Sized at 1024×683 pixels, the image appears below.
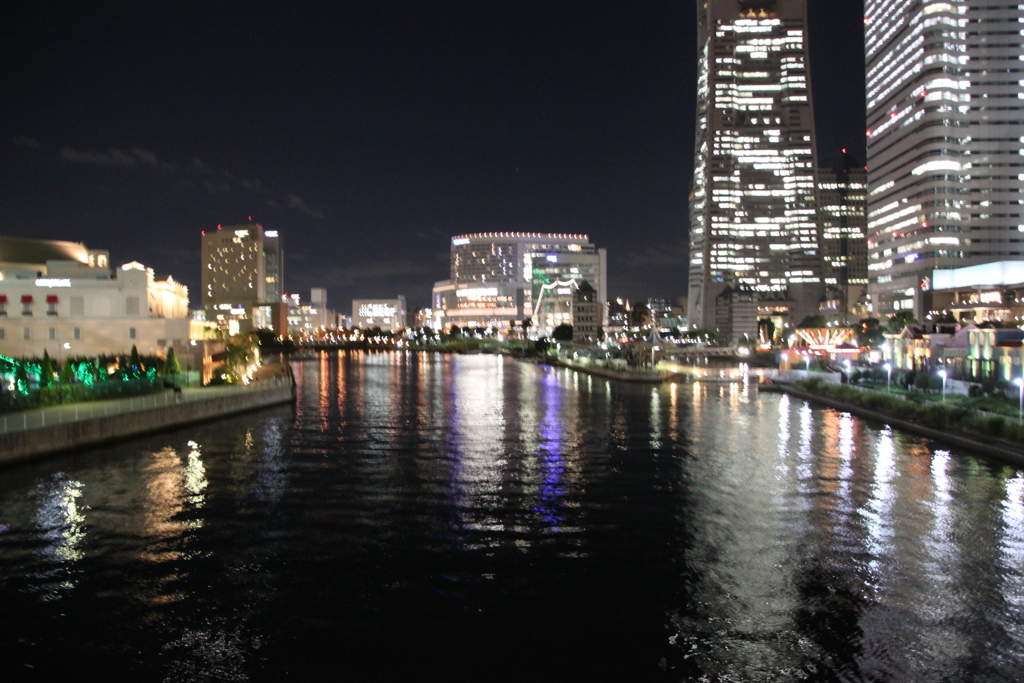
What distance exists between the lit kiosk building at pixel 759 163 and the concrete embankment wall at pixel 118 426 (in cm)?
15771

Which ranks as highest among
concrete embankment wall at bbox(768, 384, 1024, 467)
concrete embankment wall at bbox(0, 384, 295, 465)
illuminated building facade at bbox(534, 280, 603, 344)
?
illuminated building facade at bbox(534, 280, 603, 344)

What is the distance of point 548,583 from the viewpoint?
12.3 meters

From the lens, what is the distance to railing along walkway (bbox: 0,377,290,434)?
76.1 feet

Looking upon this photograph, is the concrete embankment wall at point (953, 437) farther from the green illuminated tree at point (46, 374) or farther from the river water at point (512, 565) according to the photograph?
the green illuminated tree at point (46, 374)

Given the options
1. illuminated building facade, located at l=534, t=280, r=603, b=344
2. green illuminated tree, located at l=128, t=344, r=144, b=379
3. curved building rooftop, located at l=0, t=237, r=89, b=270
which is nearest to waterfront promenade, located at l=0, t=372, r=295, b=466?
green illuminated tree, located at l=128, t=344, r=144, b=379

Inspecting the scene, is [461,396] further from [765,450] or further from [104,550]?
[104,550]

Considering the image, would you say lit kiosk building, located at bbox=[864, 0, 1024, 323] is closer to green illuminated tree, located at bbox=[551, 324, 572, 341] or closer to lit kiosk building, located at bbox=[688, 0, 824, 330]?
green illuminated tree, located at bbox=[551, 324, 572, 341]

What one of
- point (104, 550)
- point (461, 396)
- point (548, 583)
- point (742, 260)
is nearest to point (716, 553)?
point (548, 583)

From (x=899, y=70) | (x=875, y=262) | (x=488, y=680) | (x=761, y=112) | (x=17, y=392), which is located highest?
(x=761, y=112)

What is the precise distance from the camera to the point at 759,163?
187375 millimetres

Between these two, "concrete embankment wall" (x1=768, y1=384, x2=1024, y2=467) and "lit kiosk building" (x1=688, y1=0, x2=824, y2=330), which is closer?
"concrete embankment wall" (x1=768, y1=384, x2=1024, y2=467)

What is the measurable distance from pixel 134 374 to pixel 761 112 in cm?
18535

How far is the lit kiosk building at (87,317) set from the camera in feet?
149

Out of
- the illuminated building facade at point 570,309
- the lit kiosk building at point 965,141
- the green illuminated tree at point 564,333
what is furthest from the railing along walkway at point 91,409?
the illuminated building facade at point 570,309
